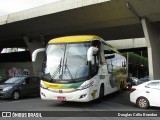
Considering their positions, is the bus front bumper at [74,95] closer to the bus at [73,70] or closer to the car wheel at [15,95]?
the bus at [73,70]

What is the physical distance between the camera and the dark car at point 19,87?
19.6 meters

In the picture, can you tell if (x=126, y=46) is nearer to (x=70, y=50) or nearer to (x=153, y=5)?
(x=153, y=5)

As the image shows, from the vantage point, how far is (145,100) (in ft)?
49.3

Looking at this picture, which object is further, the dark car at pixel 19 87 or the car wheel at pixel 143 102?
the dark car at pixel 19 87

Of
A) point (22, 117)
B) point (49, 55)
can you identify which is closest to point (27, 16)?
point (49, 55)

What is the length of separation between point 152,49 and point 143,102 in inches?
547

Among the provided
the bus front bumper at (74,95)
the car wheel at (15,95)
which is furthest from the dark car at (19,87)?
the bus front bumper at (74,95)

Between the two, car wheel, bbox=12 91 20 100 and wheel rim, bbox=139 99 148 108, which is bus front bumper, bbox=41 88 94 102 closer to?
wheel rim, bbox=139 99 148 108

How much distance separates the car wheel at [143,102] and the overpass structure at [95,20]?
10.4 m

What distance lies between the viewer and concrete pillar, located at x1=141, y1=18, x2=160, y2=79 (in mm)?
27448

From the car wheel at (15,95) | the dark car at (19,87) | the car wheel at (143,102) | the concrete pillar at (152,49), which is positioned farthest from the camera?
the concrete pillar at (152,49)

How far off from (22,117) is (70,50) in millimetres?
5399

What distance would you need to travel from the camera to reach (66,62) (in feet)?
50.5

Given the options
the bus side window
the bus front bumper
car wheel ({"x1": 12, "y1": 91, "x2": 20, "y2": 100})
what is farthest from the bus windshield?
car wheel ({"x1": 12, "y1": 91, "x2": 20, "y2": 100})
